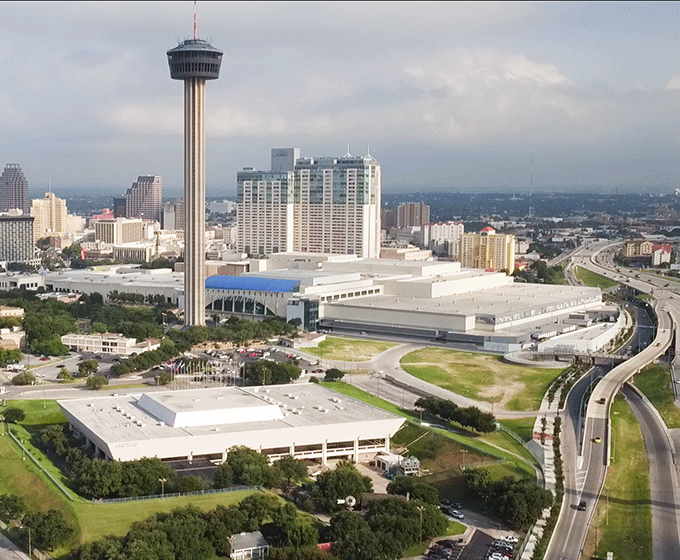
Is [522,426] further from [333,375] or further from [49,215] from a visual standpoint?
[49,215]


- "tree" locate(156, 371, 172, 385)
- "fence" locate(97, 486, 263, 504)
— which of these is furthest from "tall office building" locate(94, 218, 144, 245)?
"fence" locate(97, 486, 263, 504)

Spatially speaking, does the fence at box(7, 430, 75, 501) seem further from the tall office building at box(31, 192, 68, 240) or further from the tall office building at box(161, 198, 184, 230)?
the tall office building at box(161, 198, 184, 230)

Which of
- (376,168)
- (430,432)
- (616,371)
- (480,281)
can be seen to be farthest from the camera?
(376,168)

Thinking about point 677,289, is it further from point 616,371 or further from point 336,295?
point 616,371

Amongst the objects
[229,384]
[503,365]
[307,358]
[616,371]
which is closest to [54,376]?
[229,384]

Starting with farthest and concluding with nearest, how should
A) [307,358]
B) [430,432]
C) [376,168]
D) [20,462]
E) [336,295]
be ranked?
1. [376,168]
2. [336,295]
3. [307,358]
4. [430,432]
5. [20,462]

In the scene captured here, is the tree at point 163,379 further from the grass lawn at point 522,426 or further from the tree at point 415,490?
the tree at point 415,490
